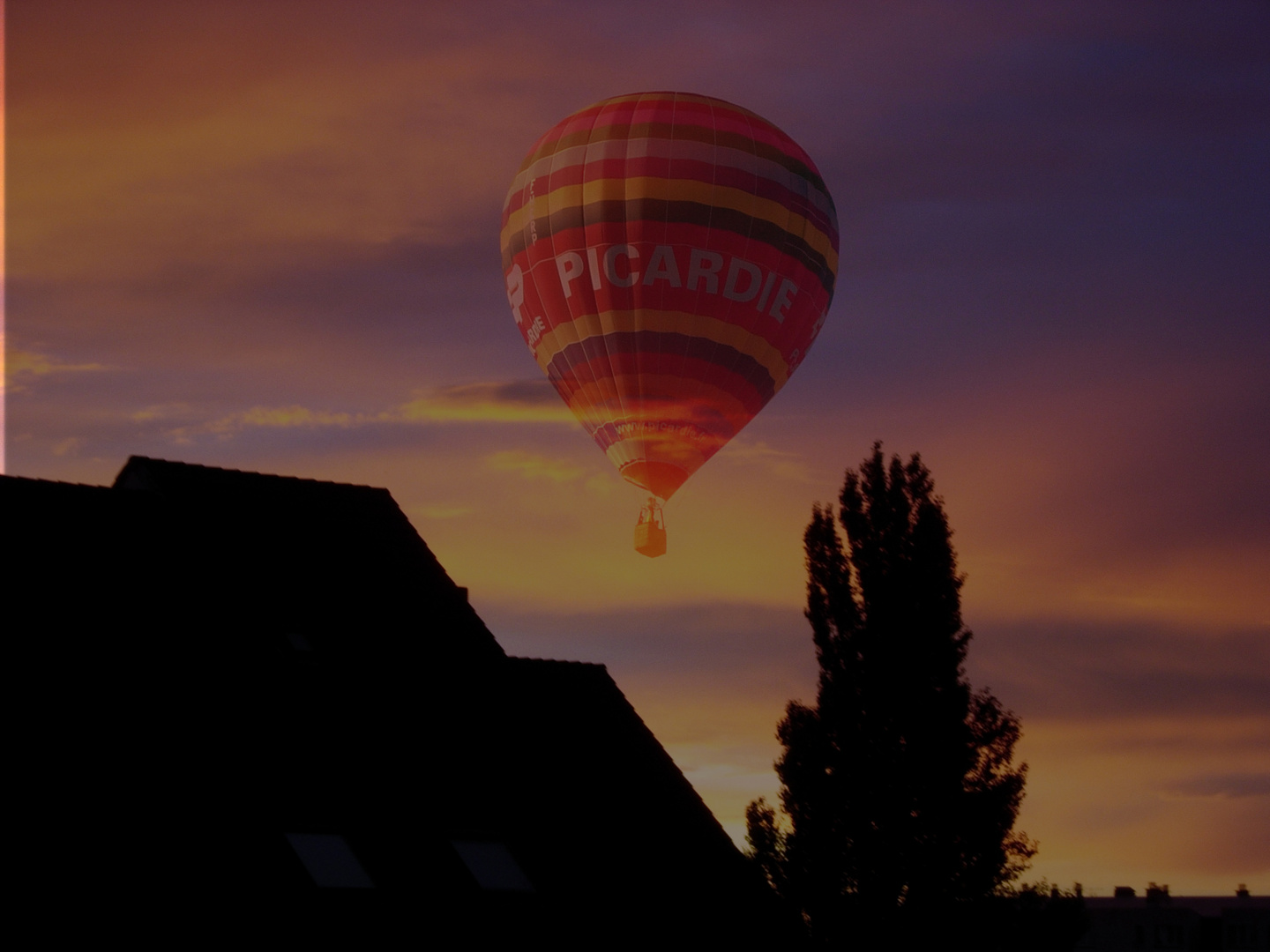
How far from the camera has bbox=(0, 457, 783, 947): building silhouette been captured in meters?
17.2

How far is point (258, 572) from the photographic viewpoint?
2039cm

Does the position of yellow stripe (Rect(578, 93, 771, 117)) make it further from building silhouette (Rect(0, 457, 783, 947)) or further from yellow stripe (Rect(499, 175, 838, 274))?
building silhouette (Rect(0, 457, 783, 947))

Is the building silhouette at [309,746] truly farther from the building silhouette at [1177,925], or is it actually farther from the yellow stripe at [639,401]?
the building silhouette at [1177,925]

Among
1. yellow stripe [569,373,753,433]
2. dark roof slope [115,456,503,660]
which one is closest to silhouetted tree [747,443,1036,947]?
yellow stripe [569,373,753,433]

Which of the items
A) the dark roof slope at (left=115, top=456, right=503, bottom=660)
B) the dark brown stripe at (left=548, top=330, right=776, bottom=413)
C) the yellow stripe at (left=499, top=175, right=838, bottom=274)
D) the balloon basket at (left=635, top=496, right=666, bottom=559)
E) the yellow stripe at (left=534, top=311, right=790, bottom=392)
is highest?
the yellow stripe at (left=499, top=175, right=838, bottom=274)

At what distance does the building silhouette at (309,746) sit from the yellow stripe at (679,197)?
13.1m

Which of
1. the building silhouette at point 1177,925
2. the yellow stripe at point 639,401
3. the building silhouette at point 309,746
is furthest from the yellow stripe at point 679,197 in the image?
the building silhouette at point 1177,925

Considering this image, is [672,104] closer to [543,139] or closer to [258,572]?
[543,139]

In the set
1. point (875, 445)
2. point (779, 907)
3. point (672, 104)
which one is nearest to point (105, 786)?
point (779, 907)

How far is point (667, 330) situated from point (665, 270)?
123 cm

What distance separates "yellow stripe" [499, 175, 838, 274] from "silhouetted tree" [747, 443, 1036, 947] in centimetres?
633

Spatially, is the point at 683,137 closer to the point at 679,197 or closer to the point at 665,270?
the point at 679,197

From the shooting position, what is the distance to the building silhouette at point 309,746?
17203 mm

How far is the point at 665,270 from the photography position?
33.4 metres
